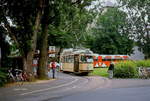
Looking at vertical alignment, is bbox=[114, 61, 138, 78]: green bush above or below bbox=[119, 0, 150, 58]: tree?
below

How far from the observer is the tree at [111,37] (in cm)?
7031

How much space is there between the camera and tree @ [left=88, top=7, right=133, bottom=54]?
70312 mm

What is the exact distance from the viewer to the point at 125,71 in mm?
32000

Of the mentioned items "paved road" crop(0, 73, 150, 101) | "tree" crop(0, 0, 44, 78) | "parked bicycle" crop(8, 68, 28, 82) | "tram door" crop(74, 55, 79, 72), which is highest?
"tree" crop(0, 0, 44, 78)

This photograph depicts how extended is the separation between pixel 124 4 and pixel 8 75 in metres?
38.6

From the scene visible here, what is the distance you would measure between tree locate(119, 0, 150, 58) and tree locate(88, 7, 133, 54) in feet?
21.6

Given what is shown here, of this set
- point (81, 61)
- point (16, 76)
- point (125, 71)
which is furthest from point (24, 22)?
point (81, 61)

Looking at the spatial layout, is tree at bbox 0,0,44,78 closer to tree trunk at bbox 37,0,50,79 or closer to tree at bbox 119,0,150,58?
tree trunk at bbox 37,0,50,79

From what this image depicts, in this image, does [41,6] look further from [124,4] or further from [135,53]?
[135,53]

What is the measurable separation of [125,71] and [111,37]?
3966cm

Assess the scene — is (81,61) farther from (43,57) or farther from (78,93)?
(78,93)

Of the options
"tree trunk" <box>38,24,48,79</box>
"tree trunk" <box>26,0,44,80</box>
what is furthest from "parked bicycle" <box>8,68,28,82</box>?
"tree trunk" <box>38,24,48,79</box>

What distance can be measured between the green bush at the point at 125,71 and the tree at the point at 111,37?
36929 millimetres

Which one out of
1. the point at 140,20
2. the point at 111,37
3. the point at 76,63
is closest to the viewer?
the point at 76,63
